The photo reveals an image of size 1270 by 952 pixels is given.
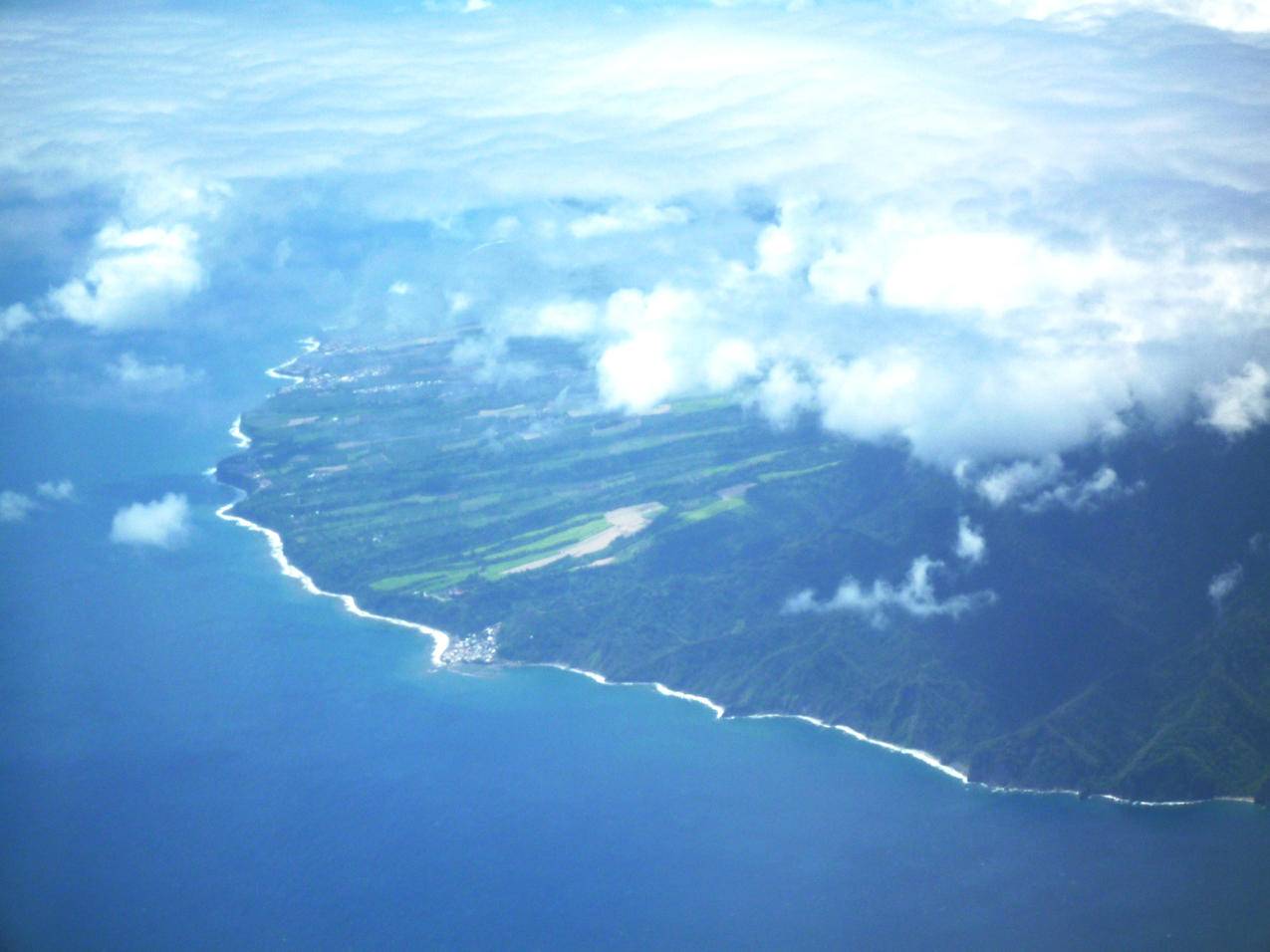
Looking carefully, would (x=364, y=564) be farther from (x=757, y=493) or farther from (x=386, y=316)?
(x=386, y=316)

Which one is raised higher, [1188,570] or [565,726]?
[1188,570]

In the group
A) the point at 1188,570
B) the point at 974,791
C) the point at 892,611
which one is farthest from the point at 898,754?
the point at 1188,570

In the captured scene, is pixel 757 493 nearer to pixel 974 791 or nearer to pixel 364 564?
pixel 364 564

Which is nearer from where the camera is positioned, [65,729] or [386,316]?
[65,729]

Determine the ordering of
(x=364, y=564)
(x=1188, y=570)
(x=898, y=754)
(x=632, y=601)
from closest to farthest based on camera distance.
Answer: (x=898, y=754)
(x=1188, y=570)
(x=632, y=601)
(x=364, y=564)

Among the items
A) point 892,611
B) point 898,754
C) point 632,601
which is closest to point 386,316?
point 632,601

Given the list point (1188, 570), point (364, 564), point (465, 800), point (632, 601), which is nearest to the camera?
point (465, 800)
